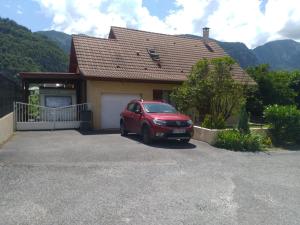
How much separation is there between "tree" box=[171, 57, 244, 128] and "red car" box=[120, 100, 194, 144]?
2.52m

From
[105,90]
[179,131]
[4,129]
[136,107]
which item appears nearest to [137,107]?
[136,107]

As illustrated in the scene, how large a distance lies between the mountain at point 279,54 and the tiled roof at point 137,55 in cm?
12667

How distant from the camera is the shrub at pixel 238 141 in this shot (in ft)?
43.4

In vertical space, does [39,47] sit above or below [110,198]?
above

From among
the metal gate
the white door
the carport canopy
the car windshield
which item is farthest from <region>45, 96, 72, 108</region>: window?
the car windshield

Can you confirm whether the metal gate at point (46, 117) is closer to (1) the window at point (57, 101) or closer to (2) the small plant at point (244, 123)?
(1) the window at point (57, 101)

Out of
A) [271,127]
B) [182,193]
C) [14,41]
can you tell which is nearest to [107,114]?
[271,127]

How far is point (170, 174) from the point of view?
8.85m

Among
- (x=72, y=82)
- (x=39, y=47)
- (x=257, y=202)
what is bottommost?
(x=257, y=202)

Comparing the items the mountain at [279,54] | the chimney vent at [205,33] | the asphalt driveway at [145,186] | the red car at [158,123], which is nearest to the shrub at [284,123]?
the asphalt driveway at [145,186]

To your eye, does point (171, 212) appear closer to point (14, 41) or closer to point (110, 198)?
point (110, 198)

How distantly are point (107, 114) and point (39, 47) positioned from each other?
33.3 m

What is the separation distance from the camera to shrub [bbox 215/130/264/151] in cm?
1324

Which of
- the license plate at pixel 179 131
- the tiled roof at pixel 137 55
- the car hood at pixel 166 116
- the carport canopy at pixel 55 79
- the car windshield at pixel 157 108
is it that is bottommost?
the license plate at pixel 179 131
